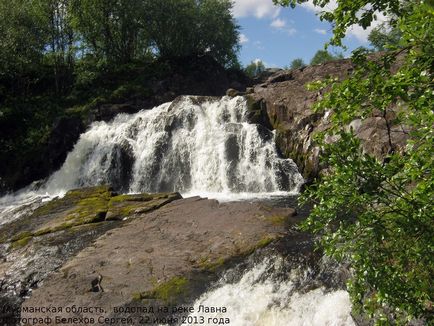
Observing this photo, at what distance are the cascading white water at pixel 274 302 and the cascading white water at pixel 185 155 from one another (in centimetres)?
1342

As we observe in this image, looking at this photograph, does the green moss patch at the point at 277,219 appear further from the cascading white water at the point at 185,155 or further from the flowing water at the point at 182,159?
the cascading white water at the point at 185,155

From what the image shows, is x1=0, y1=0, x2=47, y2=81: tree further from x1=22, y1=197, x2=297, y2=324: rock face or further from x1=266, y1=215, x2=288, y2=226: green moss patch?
x1=266, y1=215, x2=288, y2=226: green moss patch

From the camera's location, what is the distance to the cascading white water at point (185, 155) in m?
24.5

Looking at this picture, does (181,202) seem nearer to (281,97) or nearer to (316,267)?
(316,267)

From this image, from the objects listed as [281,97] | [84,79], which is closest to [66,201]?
[281,97]

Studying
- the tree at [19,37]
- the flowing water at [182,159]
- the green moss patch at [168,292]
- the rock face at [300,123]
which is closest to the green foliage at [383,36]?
the rock face at [300,123]

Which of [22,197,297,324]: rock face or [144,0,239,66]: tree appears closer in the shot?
[22,197,297,324]: rock face

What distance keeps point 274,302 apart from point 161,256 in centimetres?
430

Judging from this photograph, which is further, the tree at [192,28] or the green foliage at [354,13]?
the tree at [192,28]

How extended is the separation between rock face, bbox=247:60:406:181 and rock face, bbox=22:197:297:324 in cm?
807

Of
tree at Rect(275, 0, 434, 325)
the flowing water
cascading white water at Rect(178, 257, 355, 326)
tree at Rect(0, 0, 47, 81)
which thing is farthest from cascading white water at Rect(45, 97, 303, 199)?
tree at Rect(275, 0, 434, 325)

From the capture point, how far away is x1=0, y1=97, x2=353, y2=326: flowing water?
79.1ft

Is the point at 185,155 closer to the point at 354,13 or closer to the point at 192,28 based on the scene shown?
the point at 354,13

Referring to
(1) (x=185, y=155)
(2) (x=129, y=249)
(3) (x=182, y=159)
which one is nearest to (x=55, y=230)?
(2) (x=129, y=249)
